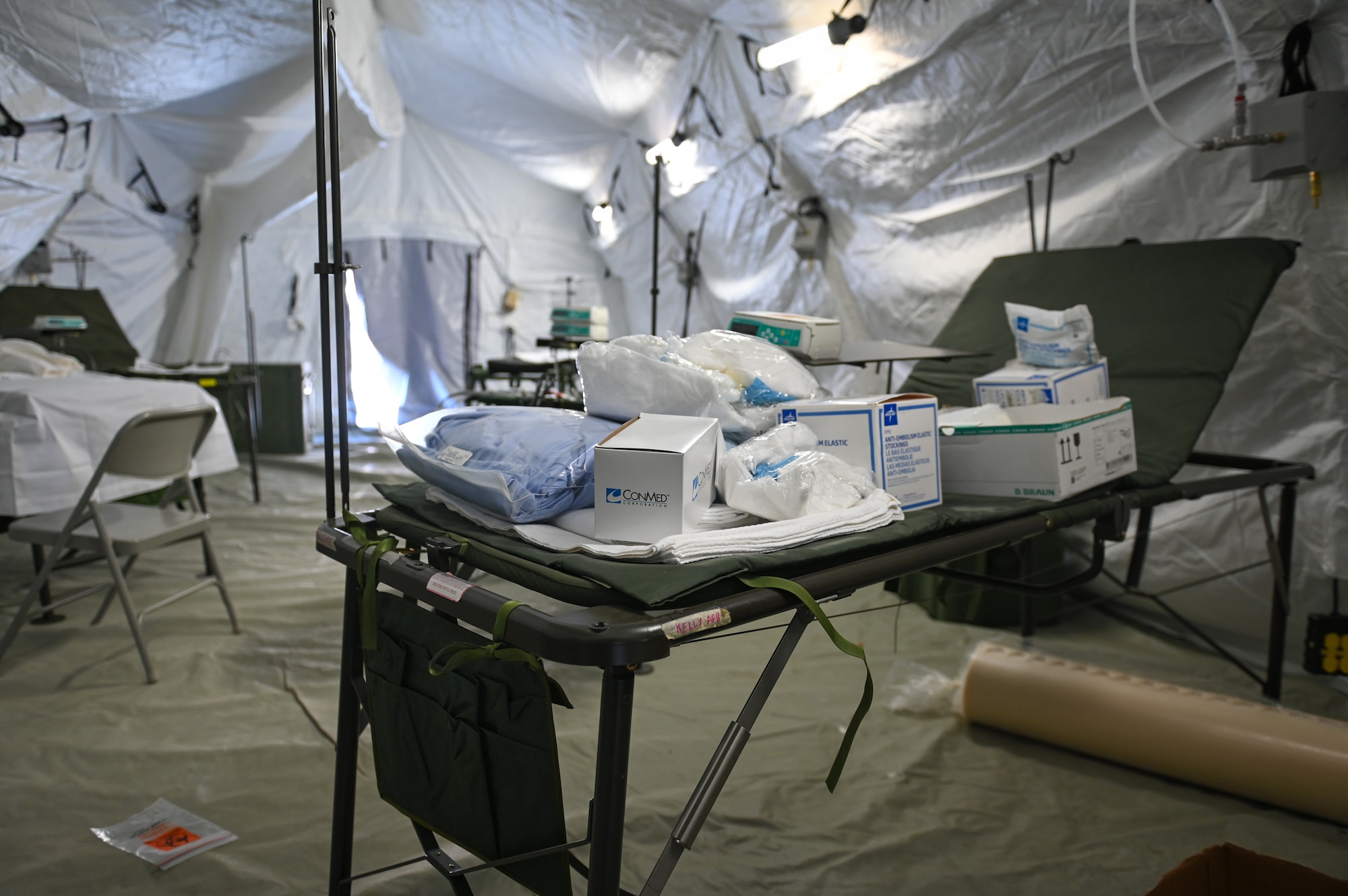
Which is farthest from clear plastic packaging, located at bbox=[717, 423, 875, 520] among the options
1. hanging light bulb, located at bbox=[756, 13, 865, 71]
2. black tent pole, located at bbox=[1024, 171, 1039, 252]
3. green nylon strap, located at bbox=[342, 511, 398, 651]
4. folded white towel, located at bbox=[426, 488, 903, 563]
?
hanging light bulb, located at bbox=[756, 13, 865, 71]

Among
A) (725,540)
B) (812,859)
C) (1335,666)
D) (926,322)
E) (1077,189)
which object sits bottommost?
(812,859)

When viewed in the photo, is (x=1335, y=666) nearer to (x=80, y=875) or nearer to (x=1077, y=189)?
(x=1077, y=189)

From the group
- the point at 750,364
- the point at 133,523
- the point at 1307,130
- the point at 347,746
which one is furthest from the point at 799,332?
the point at 133,523

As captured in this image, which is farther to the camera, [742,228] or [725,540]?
[742,228]

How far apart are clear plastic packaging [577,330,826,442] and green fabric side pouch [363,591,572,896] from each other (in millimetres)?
392

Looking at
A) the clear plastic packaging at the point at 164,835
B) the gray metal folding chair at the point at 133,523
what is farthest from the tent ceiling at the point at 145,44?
the clear plastic packaging at the point at 164,835

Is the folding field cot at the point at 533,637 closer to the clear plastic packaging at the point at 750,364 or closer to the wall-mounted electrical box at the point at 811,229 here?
the clear plastic packaging at the point at 750,364

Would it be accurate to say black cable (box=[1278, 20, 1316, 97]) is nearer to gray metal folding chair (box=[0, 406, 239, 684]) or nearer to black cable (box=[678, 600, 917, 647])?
black cable (box=[678, 600, 917, 647])

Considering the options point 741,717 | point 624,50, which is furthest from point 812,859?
point 624,50

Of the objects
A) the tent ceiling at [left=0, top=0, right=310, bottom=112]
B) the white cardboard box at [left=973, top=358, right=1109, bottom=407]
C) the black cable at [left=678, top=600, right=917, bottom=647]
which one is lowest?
the black cable at [left=678, top=600, right=917, bottom=647]

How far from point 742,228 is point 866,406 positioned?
10.3 ft

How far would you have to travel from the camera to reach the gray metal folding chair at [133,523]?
6.52ft

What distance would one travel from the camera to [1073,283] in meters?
2.03

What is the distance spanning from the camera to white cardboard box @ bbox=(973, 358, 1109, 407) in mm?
1513
